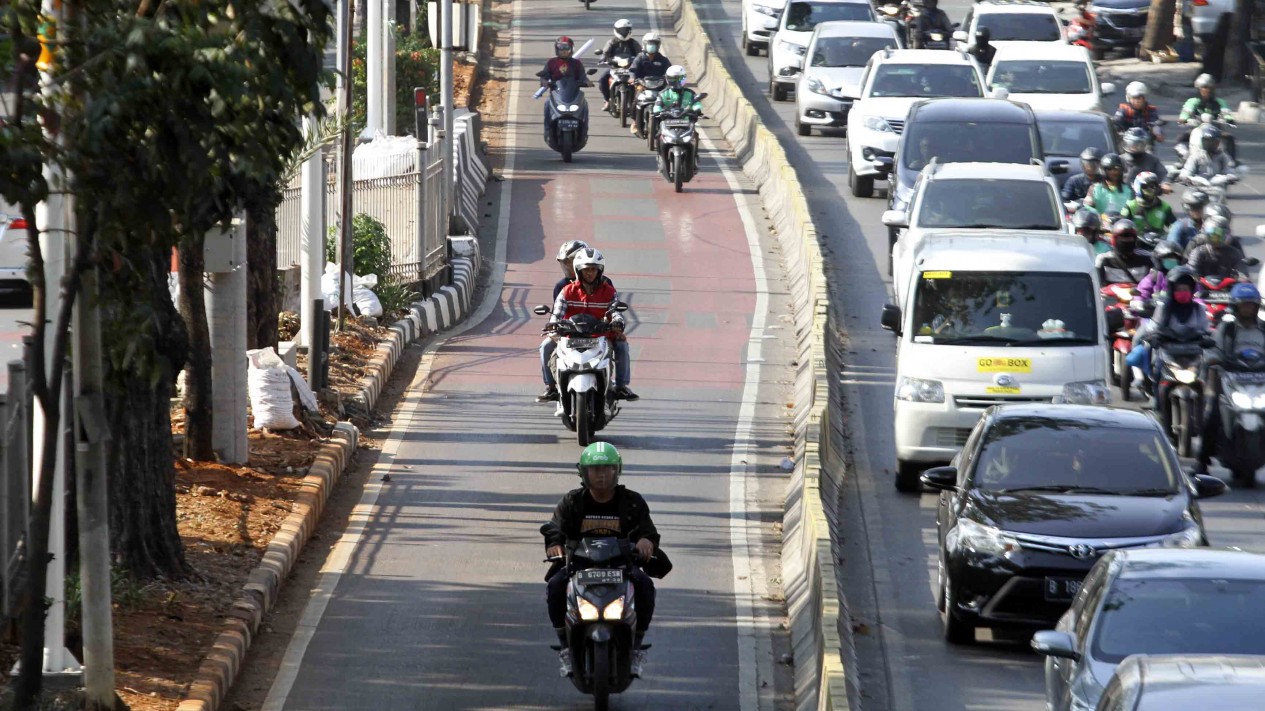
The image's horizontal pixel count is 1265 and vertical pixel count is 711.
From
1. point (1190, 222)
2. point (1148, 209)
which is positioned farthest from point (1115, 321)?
point (1148, 209)

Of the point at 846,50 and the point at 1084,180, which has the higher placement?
the point at 846,50

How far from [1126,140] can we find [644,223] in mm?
7259

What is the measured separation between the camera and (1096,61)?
46.9 meters

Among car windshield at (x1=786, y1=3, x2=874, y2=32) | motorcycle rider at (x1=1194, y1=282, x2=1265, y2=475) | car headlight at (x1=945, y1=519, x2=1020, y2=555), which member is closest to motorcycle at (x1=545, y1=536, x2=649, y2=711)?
car headlight at (x1=945, y1=519, x2=1020, y2=555)

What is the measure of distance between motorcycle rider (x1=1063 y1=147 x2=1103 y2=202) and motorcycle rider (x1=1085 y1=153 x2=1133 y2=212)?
78 centimetres

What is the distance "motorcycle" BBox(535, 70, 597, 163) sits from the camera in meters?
33.2

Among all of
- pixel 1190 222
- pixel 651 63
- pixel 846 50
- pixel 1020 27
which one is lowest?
pixel 1190 222

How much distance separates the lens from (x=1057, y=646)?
8.82 meters

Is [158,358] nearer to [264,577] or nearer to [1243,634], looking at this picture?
[264,577]

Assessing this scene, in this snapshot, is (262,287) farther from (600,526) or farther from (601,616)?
(601,616)

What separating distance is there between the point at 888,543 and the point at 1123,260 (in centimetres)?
687

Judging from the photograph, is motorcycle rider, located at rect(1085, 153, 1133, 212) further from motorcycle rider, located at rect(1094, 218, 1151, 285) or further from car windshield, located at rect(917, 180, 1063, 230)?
motorcycle rider, located at rect(1094, 218, 1151, 285)

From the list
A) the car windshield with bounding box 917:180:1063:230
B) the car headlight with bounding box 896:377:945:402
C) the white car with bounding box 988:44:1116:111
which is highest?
the white car with bounding box 988:44:1116:111

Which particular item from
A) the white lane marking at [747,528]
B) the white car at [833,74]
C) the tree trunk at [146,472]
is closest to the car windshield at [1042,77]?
the white car at [833,74]
